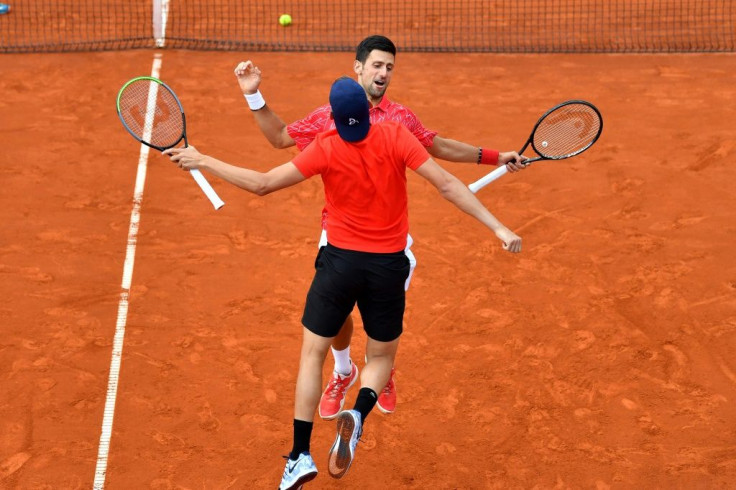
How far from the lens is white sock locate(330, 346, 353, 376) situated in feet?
24.0

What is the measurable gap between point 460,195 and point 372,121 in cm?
92

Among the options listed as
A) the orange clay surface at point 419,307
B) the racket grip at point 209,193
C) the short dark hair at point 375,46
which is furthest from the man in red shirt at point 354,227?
the orange clay surface at point 419,307

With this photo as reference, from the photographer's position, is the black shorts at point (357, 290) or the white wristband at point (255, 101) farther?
the white wristband at point (255, 101)

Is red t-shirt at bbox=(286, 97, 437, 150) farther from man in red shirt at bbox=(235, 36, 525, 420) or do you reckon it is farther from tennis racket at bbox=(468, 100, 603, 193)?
tennis racket at bbox=(468, 100, 603, 193)

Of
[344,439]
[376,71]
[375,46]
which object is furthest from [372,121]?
[344,439]

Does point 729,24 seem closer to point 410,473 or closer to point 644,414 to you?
point 644,414

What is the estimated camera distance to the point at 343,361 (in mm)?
7367

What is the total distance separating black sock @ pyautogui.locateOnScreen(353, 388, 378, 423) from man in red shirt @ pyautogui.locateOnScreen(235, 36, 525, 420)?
2.41ft

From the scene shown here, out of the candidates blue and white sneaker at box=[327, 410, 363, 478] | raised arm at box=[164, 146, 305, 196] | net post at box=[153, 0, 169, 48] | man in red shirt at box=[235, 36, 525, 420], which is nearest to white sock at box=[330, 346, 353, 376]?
man in red shirt at box=[235, 36, 525, 420]

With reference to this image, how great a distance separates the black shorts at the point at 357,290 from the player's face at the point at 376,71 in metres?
1.08

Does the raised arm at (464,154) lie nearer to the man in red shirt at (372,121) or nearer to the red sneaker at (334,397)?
the man in red shirt at (372,121)

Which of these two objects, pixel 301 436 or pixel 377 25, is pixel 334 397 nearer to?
pixel 301 436

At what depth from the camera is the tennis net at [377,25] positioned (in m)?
14.9

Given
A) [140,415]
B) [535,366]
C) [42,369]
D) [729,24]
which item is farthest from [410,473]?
[729,24]
